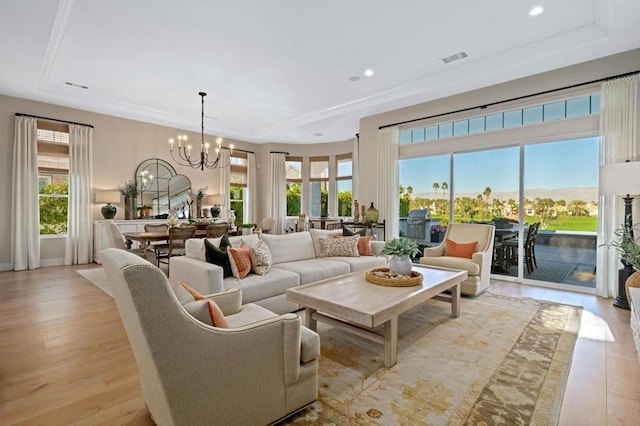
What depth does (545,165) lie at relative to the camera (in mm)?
4930

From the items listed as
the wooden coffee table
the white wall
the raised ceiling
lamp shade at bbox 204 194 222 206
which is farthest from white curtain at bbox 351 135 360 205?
the wooden coffee table

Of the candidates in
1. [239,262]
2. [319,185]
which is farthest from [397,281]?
[319,185]

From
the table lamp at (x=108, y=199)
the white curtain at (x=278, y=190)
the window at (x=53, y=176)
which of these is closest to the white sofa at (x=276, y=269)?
the table lamp at (x=108, y=199)

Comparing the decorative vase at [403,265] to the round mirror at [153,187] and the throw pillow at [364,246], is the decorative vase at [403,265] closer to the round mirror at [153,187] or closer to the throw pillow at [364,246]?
the throw pillow at [364,246]

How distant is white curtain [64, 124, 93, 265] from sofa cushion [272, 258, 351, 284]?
494 cm

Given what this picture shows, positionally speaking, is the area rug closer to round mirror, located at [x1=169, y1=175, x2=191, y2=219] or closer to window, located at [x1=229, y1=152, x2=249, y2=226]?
round mirror, located at [x1=169, y1=175, x2=191, y2=219]

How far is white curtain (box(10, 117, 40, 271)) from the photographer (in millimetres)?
5734

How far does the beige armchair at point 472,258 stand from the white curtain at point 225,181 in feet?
18.8

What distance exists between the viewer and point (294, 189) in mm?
10094

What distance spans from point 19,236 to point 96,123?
8.56ft

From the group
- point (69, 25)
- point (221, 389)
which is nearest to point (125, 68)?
point (69, 25)

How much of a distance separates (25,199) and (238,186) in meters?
4.71

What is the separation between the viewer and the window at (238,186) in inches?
365

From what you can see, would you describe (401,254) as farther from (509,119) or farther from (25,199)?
(25,199)
